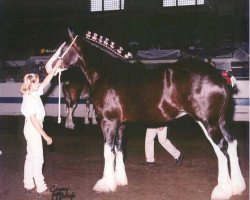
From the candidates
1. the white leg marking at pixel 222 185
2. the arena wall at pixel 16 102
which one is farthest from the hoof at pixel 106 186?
the arena wall at pixel 16 102

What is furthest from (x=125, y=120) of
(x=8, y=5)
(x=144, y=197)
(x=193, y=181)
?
(x=8, y=5)

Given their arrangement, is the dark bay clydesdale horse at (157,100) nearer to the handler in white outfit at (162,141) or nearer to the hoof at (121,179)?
the hoof at (121,179)

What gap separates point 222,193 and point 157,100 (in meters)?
1.75

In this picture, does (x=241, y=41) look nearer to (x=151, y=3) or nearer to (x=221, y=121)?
(x=151, y=3)

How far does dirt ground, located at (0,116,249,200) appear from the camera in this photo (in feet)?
21.5

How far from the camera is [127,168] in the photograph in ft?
27.9

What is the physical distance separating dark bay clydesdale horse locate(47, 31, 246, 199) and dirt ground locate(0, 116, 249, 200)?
0.38 meters

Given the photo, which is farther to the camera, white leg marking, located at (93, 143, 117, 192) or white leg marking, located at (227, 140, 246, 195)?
white leg marking, located at (93, 143, 117, 192)

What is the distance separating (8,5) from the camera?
2855 centimetres

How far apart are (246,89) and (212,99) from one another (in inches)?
403

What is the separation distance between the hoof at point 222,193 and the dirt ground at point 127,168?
172 millimetres

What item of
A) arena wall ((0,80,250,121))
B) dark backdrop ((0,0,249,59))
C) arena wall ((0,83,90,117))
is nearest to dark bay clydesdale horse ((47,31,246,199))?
arena wall ((0,80,250,121))

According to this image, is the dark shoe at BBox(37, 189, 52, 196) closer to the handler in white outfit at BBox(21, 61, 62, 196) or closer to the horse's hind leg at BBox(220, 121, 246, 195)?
the handler in white outfit at BBox(21, 61, 62, 196)

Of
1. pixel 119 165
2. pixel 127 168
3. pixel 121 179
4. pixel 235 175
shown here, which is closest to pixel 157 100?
pixel 119 165
